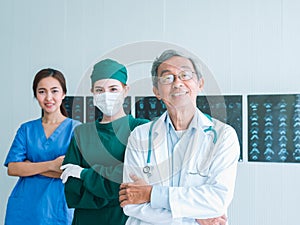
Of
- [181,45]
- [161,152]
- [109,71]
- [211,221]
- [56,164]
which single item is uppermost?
[181,45]

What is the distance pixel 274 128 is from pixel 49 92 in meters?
1.26

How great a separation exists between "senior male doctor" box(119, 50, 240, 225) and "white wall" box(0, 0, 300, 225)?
0.71 metres

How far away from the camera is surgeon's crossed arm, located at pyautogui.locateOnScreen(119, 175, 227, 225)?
4.97 feet

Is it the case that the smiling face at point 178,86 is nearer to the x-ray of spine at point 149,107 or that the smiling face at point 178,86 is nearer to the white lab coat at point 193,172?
the white lab coat at point 193,172

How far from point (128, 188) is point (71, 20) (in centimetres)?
178

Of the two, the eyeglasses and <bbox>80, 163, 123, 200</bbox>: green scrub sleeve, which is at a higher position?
the eyeglasses

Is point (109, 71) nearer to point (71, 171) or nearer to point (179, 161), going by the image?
point (71, 171)

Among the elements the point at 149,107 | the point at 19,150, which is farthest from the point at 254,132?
the point at 19,150

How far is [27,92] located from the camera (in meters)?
3.18

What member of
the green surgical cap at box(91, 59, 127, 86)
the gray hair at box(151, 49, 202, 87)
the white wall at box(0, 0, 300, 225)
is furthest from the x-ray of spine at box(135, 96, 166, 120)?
the gray hair at box(151, 49, 202, 87)

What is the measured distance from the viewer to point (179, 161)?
61.1 inches

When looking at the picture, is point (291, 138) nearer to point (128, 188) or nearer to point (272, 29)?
point (272, 29)

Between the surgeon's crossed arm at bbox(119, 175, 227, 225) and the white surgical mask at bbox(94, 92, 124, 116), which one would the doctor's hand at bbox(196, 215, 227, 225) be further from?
the white surgical mask at bbox(94, 92, 124, 116)

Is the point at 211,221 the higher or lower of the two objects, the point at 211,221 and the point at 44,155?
the lower
